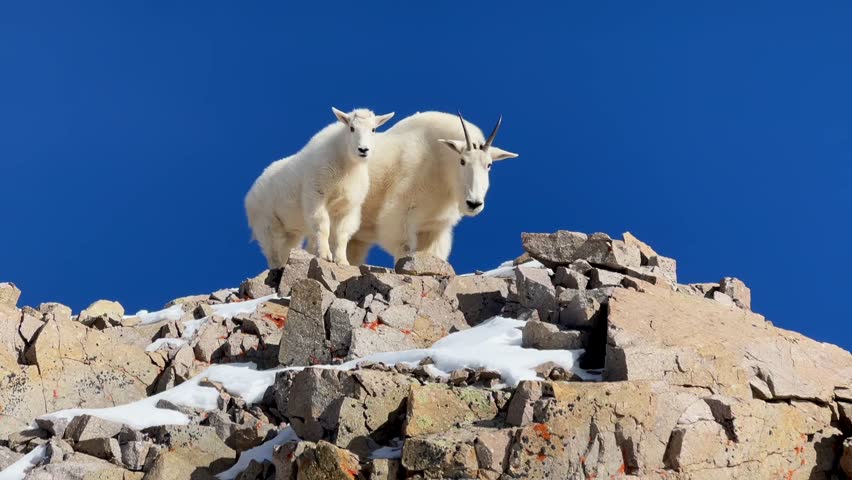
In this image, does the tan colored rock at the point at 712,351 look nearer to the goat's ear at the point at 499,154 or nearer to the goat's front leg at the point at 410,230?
the goat's ear at the point at 499,154

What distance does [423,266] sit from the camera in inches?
497

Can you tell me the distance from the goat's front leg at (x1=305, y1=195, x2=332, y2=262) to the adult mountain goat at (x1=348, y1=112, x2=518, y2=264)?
1401mm

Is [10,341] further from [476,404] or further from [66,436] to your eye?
[476,404]

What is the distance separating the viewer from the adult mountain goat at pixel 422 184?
52.2 ft

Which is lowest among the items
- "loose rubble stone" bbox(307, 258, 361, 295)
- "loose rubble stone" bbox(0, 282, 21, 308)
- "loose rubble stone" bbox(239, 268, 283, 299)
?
"loose rubble stone" bbox(0, 282, 21, 308)

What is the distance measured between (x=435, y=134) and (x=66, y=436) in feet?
28.5

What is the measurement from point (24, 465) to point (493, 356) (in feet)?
14.7

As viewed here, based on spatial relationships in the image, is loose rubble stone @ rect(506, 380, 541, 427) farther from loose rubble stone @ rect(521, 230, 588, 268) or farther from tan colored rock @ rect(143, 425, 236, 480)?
loose rubble stone @ rect(521, 230, 588, 268)

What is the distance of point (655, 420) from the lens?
8297mm

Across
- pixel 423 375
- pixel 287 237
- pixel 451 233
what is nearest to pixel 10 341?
pixel 423 375

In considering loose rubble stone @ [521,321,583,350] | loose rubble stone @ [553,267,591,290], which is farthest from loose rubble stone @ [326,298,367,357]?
loose rubble stone @ [553,267,591,290]

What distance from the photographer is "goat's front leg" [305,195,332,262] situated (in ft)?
49.2

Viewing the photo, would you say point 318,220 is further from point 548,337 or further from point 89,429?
point 89,429

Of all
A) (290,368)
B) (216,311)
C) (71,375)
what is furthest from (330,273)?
(71,375)
